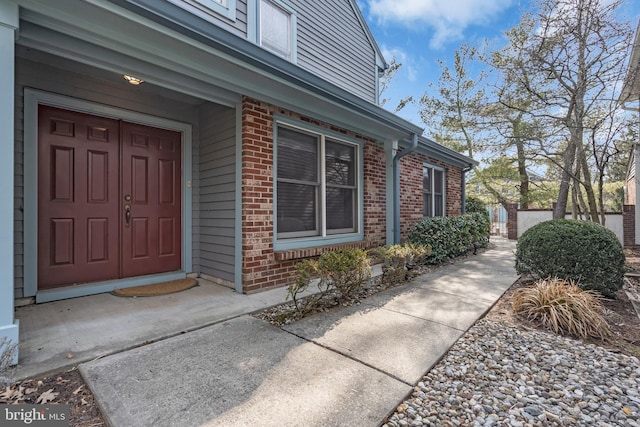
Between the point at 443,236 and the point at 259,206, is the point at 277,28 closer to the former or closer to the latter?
the point at 259,206

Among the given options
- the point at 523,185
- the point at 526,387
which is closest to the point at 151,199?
the point at 526,387

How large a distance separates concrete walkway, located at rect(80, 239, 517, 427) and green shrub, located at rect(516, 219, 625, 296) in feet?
4.50

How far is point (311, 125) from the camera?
443 cm

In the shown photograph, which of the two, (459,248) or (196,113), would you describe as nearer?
(196,113)

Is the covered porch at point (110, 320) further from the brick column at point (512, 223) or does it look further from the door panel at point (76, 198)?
the brick column at point (512, 223)

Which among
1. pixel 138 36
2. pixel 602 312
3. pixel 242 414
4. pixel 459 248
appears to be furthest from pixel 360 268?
pixel 459 248

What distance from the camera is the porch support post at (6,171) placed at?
1.92 m

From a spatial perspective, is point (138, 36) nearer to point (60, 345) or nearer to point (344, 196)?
point (60, 345)

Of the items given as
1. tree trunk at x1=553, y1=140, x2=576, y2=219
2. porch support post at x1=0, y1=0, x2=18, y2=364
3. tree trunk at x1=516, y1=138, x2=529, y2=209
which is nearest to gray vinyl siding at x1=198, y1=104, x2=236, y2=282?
porch support post at x1=0, y1=0, x2=18, y2=364

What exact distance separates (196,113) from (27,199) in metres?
2.26

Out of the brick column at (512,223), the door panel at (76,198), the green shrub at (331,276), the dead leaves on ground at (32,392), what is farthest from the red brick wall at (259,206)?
the brick column at (512,223)

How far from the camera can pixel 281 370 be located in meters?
1.97

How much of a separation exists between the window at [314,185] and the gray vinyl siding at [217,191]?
25.4 inches

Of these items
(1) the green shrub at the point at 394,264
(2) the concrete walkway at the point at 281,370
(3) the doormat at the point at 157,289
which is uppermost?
(1) the green shrub at the point at 394,264
